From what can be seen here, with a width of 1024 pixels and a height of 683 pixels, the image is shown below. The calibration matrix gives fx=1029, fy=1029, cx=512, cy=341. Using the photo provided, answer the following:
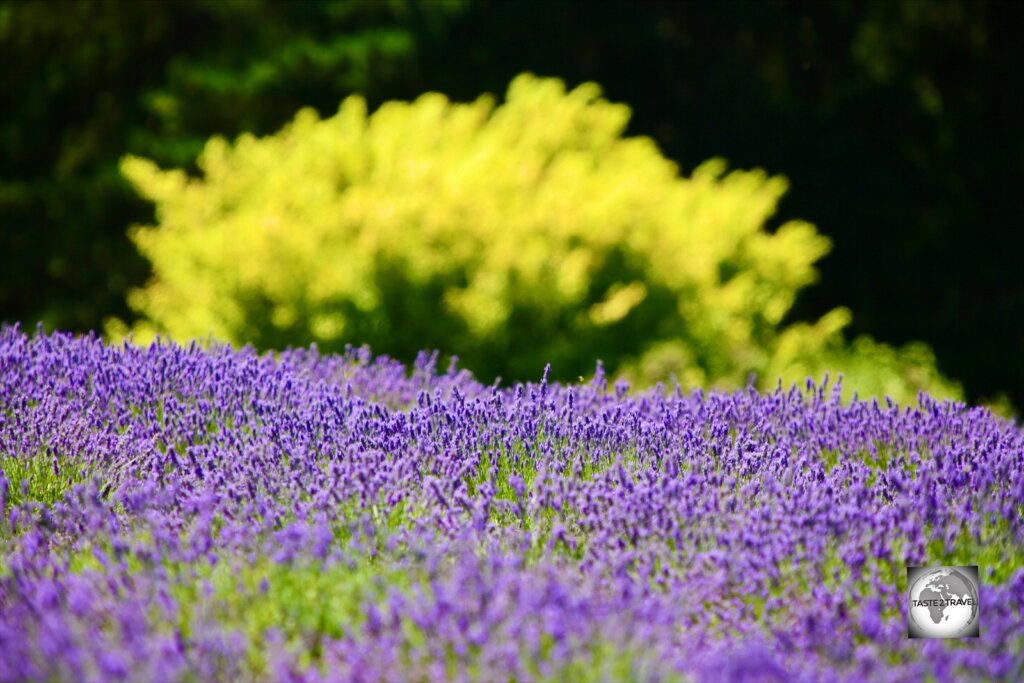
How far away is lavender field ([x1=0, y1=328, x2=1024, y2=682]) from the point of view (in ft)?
6.45

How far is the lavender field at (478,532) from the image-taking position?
1966 millimetres

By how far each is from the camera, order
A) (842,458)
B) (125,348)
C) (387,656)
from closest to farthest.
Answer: (387,656)
(842,458)
(125,348)

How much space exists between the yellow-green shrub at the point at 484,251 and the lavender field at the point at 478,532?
2.33 metres

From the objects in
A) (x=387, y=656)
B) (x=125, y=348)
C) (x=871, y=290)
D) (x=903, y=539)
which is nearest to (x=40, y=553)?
(x=387, y=656)

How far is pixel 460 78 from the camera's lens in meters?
9.48

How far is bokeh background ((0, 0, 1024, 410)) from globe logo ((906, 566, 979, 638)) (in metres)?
→ 5.24

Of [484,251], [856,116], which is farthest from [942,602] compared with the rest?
[856,116]

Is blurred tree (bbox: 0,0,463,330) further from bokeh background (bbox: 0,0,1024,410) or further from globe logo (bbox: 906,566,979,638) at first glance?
globe logo (bbox: 906,566,979,638)

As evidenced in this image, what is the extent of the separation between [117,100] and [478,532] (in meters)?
7.77

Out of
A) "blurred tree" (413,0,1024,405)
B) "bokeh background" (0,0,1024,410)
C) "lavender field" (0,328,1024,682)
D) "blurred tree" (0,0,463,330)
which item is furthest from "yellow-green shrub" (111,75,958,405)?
"lavender field" (0,328,1024,682)

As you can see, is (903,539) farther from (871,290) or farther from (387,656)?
(871,290)

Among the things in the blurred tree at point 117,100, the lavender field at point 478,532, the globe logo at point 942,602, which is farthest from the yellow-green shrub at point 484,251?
the globe logo at point 942,602

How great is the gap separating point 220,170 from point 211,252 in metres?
1.00

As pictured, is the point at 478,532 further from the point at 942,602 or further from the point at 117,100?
the point at 117,100
